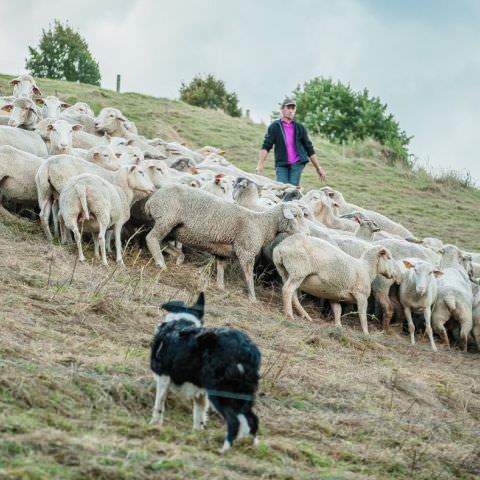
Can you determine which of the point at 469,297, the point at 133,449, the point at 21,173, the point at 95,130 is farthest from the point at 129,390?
the point at 95,130

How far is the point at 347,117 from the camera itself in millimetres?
57531

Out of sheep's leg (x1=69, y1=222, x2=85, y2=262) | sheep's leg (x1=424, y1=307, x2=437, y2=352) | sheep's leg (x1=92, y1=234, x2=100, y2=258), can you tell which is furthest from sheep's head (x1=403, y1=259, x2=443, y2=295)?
sheep's leg (x1=69, y1=222, x2=85, y2=262)

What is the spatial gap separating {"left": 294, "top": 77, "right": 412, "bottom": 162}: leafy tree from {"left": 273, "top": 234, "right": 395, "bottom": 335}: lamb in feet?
135

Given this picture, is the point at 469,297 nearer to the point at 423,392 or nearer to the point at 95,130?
the point at 423,392

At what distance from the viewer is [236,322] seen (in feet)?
35.0

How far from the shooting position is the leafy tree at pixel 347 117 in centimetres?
5556

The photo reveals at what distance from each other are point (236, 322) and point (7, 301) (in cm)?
256

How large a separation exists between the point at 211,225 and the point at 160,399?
247 inches

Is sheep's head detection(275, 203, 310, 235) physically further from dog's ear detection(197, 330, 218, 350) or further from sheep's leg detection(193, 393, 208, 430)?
dog's ear detection(197, 330, 218, 350)

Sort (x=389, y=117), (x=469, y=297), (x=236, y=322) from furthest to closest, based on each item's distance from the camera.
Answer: (x=389, y=117) → (x=469, y=297) → (x=236, y=322)

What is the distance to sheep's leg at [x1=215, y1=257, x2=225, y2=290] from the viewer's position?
502 inches

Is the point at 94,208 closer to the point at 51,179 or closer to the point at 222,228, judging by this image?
the point at 51,179

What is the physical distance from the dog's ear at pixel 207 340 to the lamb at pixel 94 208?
19.3 feet

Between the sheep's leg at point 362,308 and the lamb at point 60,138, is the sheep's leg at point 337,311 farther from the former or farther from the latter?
the lamb at point 60,138
